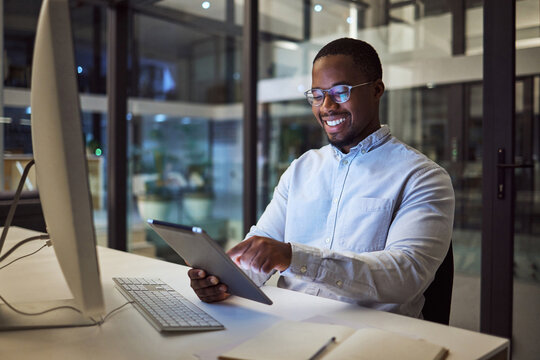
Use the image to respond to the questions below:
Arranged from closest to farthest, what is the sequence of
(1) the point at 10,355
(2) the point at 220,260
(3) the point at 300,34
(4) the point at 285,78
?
(1) the point at 10,355 → (2) the point at 220,260 → (3) the point at 300,34 → (4) the point at 285,78

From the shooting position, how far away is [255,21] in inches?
133

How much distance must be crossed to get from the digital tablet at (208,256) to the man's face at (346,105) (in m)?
0.71

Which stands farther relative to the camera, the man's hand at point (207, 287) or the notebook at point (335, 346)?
the man's hand at point (207, 287)

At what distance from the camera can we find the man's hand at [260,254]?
3.70 ft

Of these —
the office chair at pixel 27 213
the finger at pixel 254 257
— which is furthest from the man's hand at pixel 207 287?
the office chair at pixel 27 213

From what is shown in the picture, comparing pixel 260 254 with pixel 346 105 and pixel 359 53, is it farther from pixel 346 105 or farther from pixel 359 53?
pixel 359 53

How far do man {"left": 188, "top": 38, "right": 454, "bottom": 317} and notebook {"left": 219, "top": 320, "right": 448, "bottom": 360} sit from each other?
0.23 metres

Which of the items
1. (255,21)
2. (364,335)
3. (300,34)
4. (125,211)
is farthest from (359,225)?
(125,211)

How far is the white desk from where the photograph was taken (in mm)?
911

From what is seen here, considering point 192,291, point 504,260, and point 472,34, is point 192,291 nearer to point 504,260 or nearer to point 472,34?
point 504,260

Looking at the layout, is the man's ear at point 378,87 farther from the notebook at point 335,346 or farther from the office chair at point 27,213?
the office chair at point 27,213

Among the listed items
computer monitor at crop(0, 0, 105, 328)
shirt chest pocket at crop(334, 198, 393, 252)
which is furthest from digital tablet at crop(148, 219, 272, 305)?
shirt chest pocket at crop(334, 198, 393, 252)

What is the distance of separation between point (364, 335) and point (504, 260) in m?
1.70

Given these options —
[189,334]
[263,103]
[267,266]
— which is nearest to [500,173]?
[267,266]
